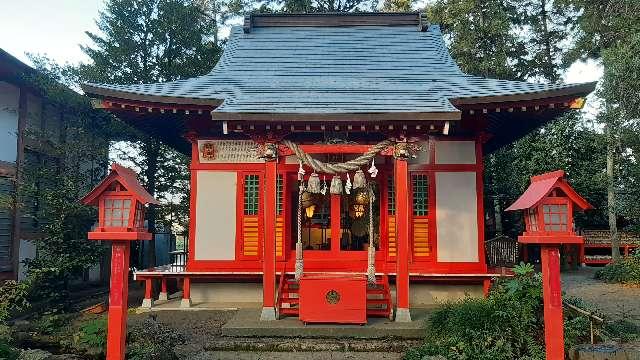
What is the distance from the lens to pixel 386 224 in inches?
431

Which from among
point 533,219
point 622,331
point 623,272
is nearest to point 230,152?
point 533,219

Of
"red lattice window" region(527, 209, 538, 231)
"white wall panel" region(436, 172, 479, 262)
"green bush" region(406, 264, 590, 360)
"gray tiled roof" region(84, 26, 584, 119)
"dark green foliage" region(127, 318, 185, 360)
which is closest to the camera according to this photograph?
"red lattice window" region(527, 209, 538, 231)

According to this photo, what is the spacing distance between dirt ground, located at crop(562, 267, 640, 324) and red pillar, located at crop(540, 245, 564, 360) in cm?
380

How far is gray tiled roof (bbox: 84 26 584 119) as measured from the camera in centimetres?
939

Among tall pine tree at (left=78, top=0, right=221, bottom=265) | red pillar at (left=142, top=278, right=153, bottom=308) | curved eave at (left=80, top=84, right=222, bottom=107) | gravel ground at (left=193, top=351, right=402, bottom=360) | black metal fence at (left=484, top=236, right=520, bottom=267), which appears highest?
tall pine tree at (left=78, top=0, right=221, bottom=265)

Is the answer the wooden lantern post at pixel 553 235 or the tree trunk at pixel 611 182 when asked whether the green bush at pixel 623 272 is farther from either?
the wooden lantern post at pixel 553 235

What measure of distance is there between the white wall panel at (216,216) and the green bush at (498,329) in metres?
5.05

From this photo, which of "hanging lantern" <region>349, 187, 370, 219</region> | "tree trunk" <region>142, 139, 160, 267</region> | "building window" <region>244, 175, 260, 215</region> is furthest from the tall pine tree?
"hanging lantern" <region>349, 187, 370, 219</region>

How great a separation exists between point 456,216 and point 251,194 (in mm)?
4650

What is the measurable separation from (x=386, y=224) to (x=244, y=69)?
18.1 feet

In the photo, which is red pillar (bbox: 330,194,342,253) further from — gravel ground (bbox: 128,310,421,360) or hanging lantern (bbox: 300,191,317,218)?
gravel ground (bbox: 128,310,421,360)

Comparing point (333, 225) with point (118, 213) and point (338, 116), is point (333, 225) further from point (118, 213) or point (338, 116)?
point (118, 213)

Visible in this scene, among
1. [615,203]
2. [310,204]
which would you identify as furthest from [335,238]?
[615,203]

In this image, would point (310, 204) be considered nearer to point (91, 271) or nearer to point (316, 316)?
point (316, 316)
